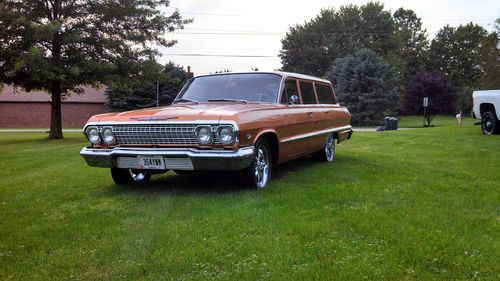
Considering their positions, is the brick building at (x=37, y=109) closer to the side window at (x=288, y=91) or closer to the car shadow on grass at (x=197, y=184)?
the car shadow on grass at (x=197, y=184)

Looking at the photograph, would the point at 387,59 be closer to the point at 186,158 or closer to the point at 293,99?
the point at 293,99

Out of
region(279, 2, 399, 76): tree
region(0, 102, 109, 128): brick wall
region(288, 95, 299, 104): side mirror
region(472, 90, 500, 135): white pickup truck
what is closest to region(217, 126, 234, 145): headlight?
region(288, 95, 299, 104): side mirror

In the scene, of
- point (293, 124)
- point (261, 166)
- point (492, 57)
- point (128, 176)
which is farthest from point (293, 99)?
point (492, 57)

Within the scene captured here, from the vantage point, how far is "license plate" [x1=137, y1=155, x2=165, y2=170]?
6192 mm

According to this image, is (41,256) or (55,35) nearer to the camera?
(41,256)

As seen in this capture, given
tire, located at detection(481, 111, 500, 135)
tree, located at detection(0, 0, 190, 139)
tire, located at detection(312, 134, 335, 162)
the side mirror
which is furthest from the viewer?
tree, located at detection(0, 0, 190, 139)

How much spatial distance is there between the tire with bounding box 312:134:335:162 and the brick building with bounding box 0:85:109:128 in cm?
3621

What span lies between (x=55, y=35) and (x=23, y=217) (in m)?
16.6

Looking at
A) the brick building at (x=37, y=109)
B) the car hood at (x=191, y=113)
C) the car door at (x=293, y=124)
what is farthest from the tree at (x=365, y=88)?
the car hood at (x=191, y=113)

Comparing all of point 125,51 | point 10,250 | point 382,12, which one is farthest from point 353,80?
point 10,250

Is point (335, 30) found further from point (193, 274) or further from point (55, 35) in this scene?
point (193, 274)

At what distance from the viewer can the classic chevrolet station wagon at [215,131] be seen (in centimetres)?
599

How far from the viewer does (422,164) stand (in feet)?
29.9

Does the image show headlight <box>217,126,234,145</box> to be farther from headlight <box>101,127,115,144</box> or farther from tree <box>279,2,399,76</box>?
tree <box>279,2,399,76</box>
